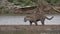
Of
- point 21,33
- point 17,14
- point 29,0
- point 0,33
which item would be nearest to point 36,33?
point 21,33

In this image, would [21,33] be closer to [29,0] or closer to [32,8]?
[32,8]

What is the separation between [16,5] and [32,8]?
2.73 m


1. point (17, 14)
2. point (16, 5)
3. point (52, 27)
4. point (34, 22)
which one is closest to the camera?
point (52, 27)

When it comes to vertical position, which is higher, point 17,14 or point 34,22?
point 34,22

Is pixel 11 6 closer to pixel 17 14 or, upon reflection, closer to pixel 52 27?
pixel 17 14

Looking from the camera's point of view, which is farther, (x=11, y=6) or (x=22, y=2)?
(x=22, y=2)

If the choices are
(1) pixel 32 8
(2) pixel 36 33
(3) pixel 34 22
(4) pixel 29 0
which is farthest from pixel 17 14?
(2) pixel 36 33

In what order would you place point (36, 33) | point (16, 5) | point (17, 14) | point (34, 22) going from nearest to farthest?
point (36, 33) → point (34, 22) → point (17, 14) → point (16, 5)

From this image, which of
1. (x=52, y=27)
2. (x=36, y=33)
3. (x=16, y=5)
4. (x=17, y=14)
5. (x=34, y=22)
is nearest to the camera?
(x=36, y=33)

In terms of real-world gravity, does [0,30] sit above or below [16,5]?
above

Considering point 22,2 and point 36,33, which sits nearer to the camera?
point 36,33

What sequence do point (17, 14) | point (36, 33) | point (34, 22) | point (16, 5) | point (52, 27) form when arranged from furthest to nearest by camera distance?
point (16, 5), point (17, 14), point (34, 22), point (52, 27), point (36, 33)

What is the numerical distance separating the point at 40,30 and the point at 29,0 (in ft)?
56.3

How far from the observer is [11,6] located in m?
29.9
